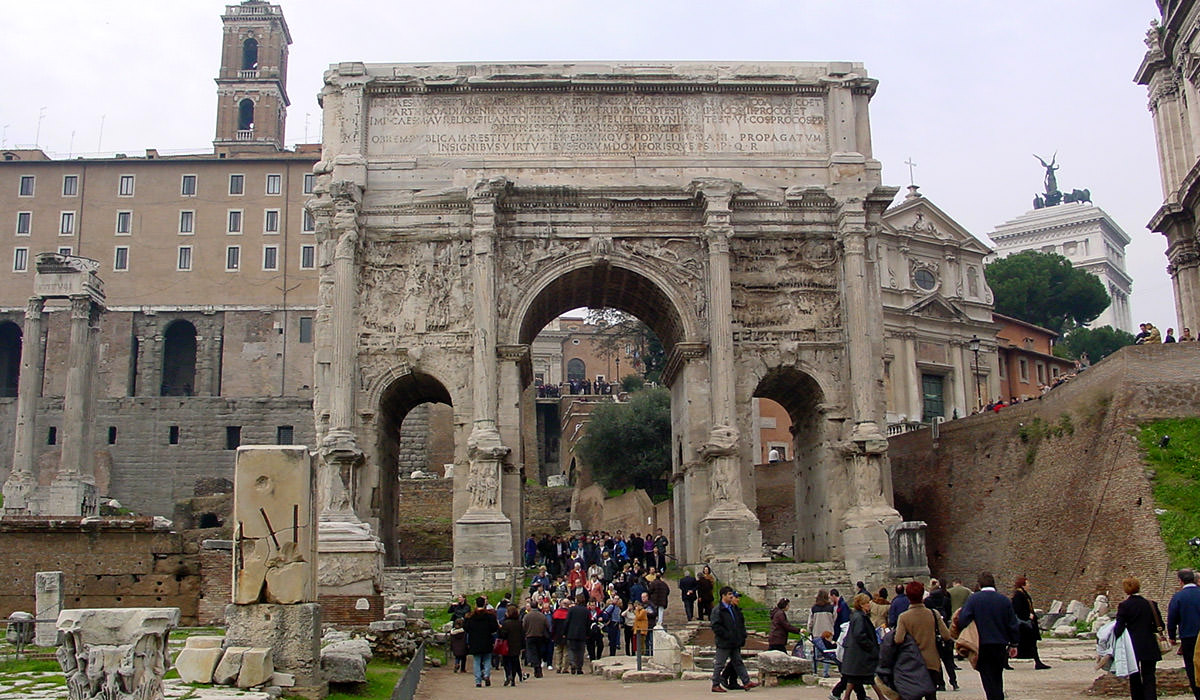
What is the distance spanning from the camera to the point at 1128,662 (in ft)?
34.5

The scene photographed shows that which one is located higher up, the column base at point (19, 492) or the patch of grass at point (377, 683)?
the column base at point (19, 492)

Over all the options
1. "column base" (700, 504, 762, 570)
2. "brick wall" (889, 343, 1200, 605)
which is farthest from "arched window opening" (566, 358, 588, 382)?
"column base" (700, 504, 762, 570)

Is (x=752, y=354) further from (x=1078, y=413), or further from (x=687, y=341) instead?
(x=1078, y=413)

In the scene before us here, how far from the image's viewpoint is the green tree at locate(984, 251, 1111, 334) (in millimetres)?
62656

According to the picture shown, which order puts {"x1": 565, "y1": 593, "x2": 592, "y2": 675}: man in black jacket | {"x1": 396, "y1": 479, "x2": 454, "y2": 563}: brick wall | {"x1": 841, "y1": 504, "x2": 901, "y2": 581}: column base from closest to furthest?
{"x1": 565, "y1": 593, "x2": 592, "y2": 675}: man in black jacket
{"x1": 841, "y1": 504, "x2": 901, "y2": 581}: column base
{"x1": 396, "y1": 479, "x2": 454, "y2": 563}: brick wall

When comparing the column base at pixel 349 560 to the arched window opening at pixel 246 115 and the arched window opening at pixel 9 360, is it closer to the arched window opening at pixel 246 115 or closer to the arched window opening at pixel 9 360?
the arched window opening at pixel 9 360

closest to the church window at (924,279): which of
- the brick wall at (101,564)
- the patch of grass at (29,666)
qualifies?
the brick wall at (101,564)

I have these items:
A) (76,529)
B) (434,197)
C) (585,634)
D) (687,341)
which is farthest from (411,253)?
(585,634)

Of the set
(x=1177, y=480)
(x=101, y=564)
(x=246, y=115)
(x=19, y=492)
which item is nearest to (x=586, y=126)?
(x=101, y=564)

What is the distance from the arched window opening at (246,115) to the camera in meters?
72.2

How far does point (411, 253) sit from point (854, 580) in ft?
38.0

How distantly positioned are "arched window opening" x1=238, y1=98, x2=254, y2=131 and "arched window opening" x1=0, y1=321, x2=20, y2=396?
64.1 ft

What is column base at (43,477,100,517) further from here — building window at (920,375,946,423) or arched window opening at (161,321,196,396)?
building window at (920,375,946,423)

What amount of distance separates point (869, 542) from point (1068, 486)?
418 centimetres
